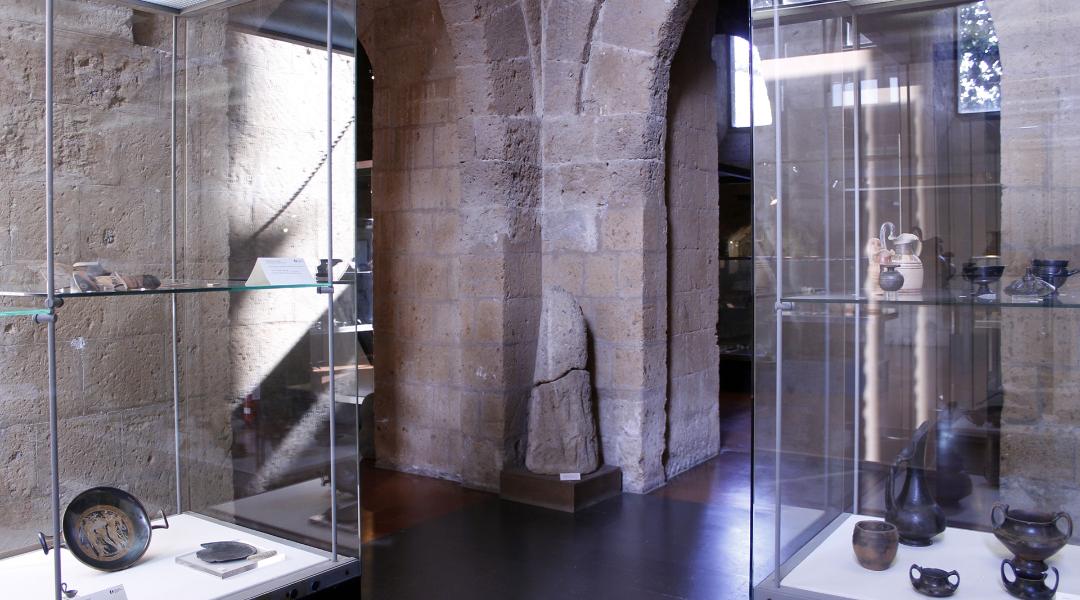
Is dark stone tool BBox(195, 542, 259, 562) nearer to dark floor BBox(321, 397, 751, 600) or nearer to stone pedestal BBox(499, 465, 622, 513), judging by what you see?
dark floor BBox(321, 397, 751, 600)

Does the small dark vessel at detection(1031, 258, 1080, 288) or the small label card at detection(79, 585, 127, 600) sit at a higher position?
the small dark vessel at detection(1031, 258, 1080, 288)

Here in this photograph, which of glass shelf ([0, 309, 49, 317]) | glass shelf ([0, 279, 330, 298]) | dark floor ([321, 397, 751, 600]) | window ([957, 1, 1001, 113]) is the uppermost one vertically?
window ([957, 1, 1001, 113])

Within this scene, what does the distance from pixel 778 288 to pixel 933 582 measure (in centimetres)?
70

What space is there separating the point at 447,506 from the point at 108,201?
2.85 meters

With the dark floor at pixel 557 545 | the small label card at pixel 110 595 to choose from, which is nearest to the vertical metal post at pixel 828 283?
the dark floor at pixel 557 545

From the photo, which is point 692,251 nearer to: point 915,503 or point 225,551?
point 915,503

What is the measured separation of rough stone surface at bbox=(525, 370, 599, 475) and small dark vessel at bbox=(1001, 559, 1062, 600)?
296cm

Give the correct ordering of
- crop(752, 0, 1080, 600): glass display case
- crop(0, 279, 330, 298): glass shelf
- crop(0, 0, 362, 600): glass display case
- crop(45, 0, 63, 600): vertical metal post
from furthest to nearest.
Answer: crop(0, 0, 362, 600): glass display case, crop(752, 0, 1080, 600): glass display case, crop(0, 279, 330, 298): glass shelf, crop(45, 0, 63, 600): vertical metal post

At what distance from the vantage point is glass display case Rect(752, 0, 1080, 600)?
2031mm

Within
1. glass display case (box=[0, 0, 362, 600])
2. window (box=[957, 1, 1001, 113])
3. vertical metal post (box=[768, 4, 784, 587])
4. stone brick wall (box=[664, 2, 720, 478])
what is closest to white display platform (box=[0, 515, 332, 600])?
glass display case (box=[0, 0, 362, 600])

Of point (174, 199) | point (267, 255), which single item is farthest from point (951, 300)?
point (174, 199)

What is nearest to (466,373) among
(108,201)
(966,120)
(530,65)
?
(530,65)

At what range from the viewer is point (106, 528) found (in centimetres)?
217

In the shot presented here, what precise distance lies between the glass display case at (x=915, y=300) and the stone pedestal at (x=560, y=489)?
8.01 ft
